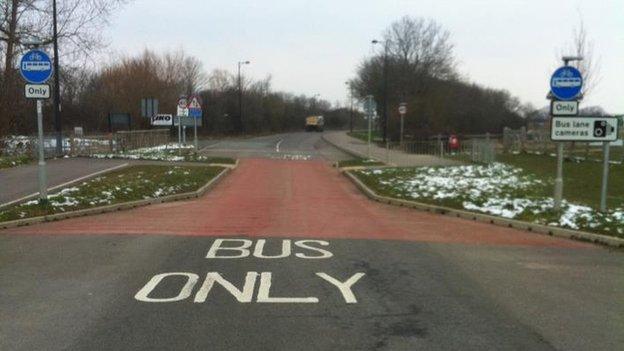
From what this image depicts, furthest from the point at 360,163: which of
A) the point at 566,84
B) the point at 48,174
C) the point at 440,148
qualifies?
the point at 566,84

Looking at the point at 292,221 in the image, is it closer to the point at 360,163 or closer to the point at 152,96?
the point at 360,163

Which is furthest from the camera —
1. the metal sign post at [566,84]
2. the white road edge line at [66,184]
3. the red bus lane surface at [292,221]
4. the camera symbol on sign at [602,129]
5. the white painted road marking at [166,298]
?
the white road edge line at [66,184]

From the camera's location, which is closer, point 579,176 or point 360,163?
point 579,176

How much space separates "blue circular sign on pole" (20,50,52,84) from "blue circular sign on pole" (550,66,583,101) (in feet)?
33.5

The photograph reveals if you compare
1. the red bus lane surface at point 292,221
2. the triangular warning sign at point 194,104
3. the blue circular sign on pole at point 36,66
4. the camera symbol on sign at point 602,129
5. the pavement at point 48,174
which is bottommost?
the red bus lane surface at point 292,221

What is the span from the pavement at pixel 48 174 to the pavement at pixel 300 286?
3992 millimetres

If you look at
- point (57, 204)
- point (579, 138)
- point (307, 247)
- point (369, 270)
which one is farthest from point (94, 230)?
point (579, 138)

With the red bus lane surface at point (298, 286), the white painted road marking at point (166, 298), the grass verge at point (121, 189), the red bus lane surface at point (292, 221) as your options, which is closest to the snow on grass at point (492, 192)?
the red bus lane surface at point (292, 221)

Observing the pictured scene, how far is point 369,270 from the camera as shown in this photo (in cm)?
816

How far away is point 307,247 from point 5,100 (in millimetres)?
26047

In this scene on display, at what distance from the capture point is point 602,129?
1280 cm

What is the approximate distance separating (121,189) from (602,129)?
11.4 m

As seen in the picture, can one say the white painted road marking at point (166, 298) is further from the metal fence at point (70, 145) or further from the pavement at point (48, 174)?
the metal fence at point (70, 145)

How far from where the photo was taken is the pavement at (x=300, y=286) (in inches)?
214
